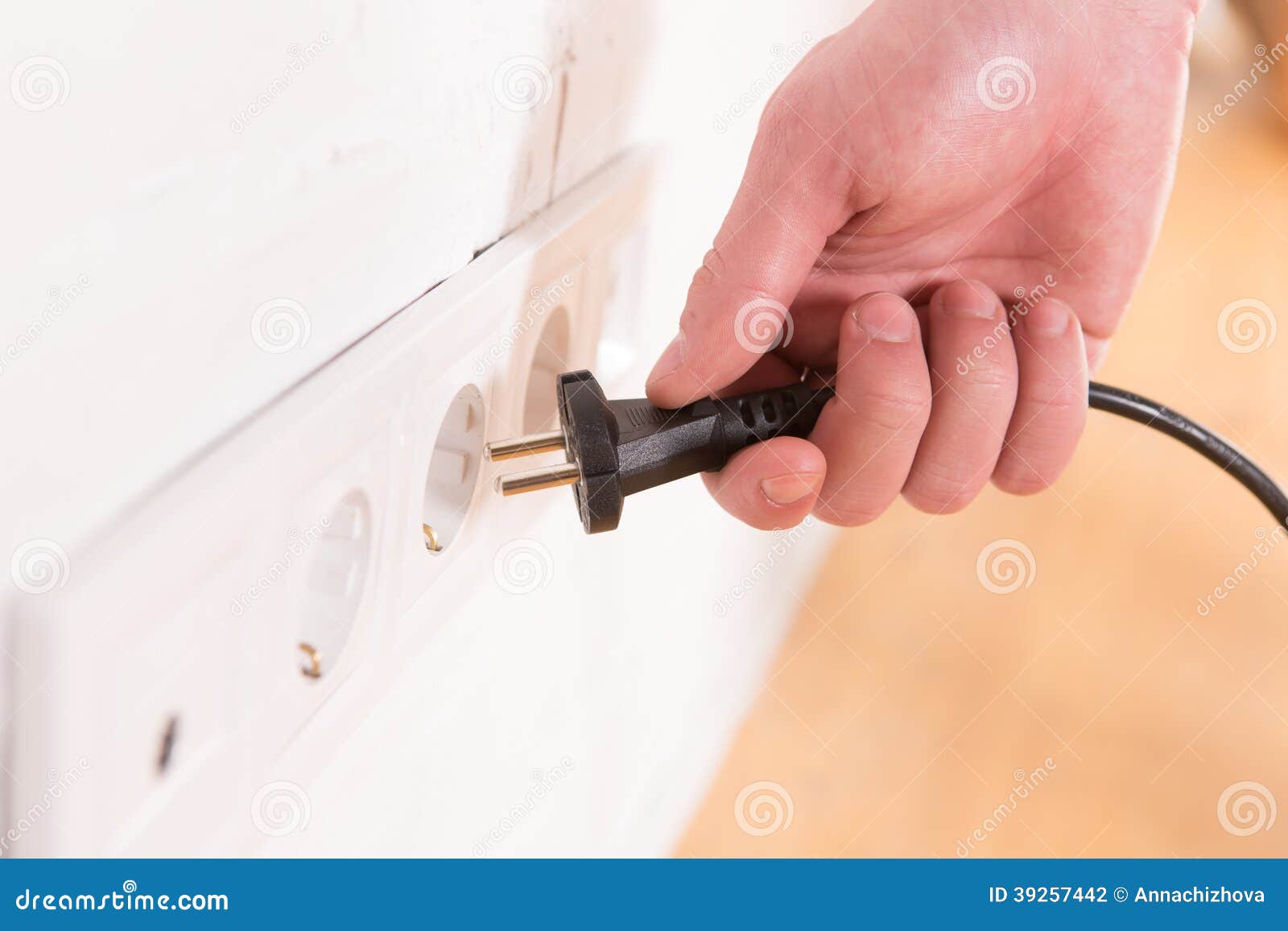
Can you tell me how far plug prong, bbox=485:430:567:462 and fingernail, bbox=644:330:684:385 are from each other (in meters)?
0.04

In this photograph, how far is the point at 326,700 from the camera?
305mm

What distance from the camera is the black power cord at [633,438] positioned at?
1.02 ft

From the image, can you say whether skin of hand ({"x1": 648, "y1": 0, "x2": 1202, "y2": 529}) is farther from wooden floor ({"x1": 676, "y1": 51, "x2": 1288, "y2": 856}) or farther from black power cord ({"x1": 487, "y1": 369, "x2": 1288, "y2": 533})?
wooden floor ({"x1": 676, "y1": 51, "x2": 1288, "y2": 856})

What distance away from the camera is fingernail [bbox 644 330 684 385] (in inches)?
13.5

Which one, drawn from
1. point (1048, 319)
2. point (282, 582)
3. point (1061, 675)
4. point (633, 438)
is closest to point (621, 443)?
point (633, 438)

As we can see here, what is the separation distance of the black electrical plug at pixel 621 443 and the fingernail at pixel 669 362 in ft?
0.04

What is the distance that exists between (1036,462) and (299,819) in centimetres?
36

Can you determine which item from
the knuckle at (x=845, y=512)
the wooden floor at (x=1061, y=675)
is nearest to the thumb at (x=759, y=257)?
the knuckle at (x=845, y=512)

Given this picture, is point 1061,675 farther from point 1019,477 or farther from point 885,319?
point 885,319

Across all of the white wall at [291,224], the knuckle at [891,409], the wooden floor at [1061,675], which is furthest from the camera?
the wooden floor at [1061,675]

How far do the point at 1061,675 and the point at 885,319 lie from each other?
26.7 inches

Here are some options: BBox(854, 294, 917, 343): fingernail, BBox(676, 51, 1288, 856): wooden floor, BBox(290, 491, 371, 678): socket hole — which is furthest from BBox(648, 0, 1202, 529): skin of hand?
BBox(676, 51, 1288, 856): wooden floor

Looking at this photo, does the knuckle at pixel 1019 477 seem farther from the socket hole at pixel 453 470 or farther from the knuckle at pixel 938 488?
the socket hole at pixel 453 470

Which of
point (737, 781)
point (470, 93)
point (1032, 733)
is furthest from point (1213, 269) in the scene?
point (470, 93)
